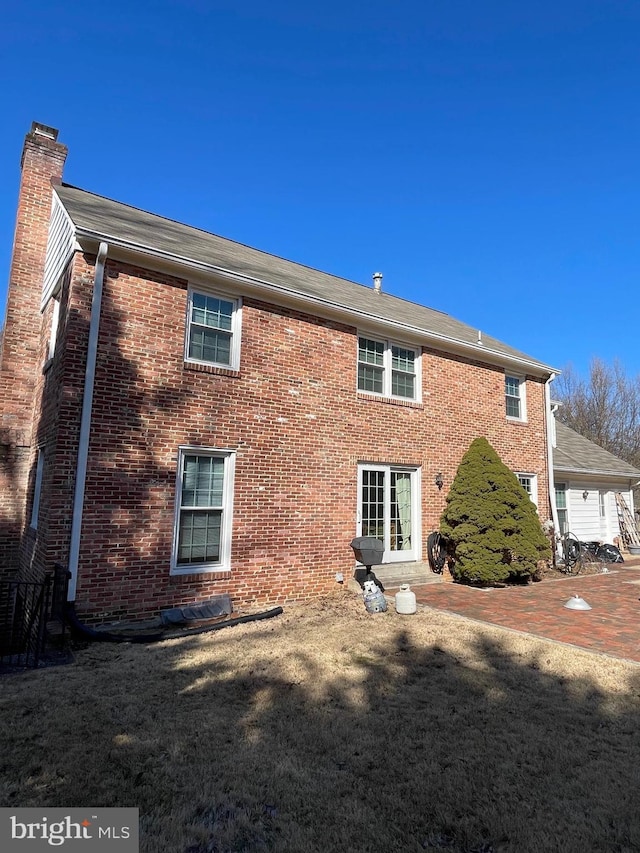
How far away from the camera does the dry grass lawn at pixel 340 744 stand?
2.98 m

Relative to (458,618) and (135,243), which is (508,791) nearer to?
(458,618)

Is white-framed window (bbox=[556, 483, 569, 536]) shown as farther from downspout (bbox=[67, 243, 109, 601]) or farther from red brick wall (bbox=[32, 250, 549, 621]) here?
downspout (bbox=[67, 243, 109, 601])

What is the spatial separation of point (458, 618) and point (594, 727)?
3604 mm

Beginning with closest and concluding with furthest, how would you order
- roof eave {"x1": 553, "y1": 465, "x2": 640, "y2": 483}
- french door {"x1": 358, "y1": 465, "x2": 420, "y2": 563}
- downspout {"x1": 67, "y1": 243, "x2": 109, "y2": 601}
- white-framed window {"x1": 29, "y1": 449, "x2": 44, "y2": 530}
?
1. downspout {"x1": 67, "y1": 243, "x2": 109, "y2": 601}
2. white-framed window {"x1": 29, "y1": 449, "x2": 44, "y2": 530}
3. french door {"x1": 358, "y1": 465, "x2": 420, "y2": 563}
4. roof eave {"x1": 553, "y1": 465, "x2": 640, "y2": 483}

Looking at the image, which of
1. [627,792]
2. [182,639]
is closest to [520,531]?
A: [182,639]

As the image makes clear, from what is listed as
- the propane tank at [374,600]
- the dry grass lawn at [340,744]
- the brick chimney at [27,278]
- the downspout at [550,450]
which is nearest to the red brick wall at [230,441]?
the propane tank at [374,600]

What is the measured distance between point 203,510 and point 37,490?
3011 mm

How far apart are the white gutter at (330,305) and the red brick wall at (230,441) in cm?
38

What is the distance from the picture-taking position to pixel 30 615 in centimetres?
783

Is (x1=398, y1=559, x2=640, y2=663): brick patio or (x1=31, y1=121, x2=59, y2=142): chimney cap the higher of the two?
(x1=31, y1=121, x2=59, y2=142): chimney cap

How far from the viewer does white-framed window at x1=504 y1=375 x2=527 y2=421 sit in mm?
14203

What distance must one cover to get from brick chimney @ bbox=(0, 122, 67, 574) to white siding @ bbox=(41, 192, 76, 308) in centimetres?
32

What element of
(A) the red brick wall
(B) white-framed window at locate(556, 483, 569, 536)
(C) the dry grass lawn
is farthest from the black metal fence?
(B) white-framed window at locate(556, 483, 569, 536)

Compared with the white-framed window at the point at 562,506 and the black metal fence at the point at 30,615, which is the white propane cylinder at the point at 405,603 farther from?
the white-framed window at the point at 562,506
